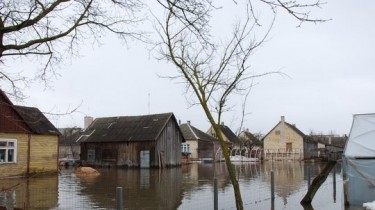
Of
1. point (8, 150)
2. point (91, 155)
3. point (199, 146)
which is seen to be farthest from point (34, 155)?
point (199, 146)

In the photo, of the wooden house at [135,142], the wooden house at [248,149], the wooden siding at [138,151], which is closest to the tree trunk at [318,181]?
the wooden house at [135,142]

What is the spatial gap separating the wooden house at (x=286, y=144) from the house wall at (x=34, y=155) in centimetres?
4597

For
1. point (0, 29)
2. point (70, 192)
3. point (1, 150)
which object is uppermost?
point (0, 29)

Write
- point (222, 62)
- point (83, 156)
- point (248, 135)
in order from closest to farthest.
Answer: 1. point (222, 62)
2. point (83, 156)
3. point (248, 135)

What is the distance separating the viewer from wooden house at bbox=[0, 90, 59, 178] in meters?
26.0

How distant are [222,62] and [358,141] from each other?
19.8 ft

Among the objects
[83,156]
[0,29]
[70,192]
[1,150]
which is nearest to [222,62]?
[0,29]

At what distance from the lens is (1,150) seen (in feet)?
85.7

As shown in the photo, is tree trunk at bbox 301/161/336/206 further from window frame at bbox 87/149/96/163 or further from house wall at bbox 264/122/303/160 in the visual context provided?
house wall at bbox 264/122/303/160

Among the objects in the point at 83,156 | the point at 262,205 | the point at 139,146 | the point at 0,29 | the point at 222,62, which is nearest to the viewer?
the point at 0,29

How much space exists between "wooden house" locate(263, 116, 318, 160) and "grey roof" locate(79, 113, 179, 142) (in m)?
30.7

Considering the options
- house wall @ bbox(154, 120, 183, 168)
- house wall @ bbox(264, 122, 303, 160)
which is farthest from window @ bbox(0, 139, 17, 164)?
house wall @ bbox(264, 122, 303, 160)

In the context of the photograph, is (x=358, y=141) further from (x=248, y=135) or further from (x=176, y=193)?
(x=248, y=135)

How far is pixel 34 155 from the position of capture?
28625 millimetres
